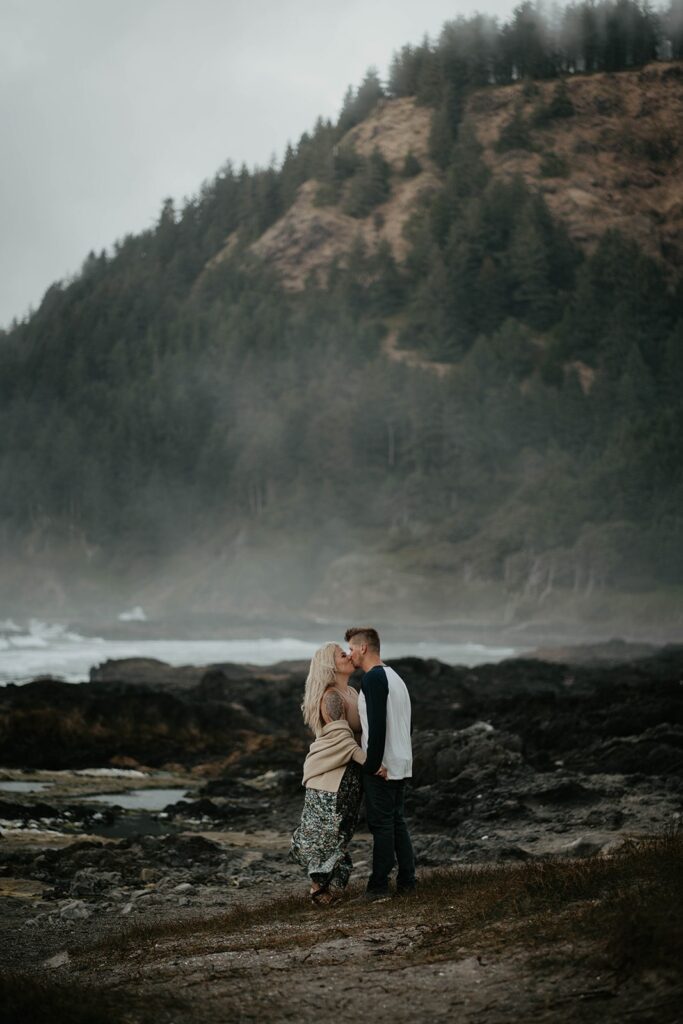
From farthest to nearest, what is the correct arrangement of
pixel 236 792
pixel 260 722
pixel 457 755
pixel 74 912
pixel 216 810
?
pixel 260 722 < pixel 236 792 < pixel 457 755 < pixel 216 810 < pixel 74 912

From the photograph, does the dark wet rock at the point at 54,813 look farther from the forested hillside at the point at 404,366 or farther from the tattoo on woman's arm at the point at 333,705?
the forested hillside at the point at 404,366

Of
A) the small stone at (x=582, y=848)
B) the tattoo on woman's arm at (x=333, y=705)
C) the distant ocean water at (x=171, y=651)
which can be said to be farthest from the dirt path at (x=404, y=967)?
the distant ocean water at (x=171, y=651)

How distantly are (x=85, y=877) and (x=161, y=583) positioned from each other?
313ft

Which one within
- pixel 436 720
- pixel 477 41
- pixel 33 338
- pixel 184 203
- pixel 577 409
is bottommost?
pixel 436 720

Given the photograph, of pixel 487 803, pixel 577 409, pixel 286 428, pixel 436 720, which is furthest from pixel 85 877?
pixel 286 428

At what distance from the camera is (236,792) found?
20.6 meters

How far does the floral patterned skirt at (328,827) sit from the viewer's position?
9055 millimetres

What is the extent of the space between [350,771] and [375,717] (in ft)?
2.21

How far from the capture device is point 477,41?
15812 cm

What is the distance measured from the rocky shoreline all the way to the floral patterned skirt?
6.21 feet

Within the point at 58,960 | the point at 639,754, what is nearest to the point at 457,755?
the point at 639,754

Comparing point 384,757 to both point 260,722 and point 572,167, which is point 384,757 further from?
point 572,167

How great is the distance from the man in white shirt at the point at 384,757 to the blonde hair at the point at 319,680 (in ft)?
0.60

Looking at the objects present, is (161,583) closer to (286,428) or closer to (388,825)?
(286,428)
